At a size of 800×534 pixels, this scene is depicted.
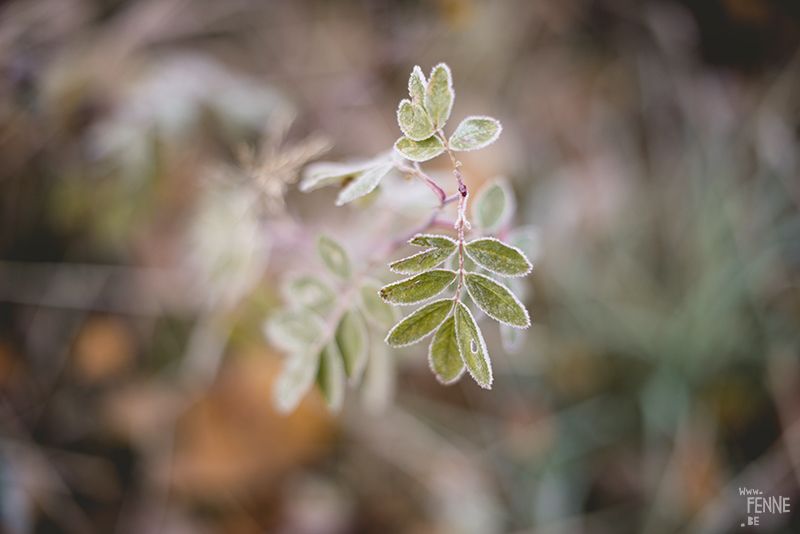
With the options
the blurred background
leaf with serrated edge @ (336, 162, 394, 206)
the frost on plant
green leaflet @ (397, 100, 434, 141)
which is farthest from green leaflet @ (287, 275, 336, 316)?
the blurred background

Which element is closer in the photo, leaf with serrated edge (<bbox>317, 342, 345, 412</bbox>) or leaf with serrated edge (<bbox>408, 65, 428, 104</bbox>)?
leaf with serrated edge (<bbox>408, 65, 428, 104</bbox>)

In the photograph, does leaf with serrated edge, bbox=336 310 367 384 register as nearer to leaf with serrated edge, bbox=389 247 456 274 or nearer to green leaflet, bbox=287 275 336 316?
green leaflet, bbox=287 275 336 316

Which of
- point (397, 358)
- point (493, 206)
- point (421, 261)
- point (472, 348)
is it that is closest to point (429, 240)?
point (421, 261)

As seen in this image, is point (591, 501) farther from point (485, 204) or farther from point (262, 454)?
point (485, 204)

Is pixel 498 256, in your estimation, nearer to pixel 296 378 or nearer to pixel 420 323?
pixel 420 323

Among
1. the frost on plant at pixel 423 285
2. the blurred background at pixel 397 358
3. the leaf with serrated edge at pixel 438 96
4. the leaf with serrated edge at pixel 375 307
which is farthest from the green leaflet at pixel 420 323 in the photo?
the blurred background at pixel 397 358
